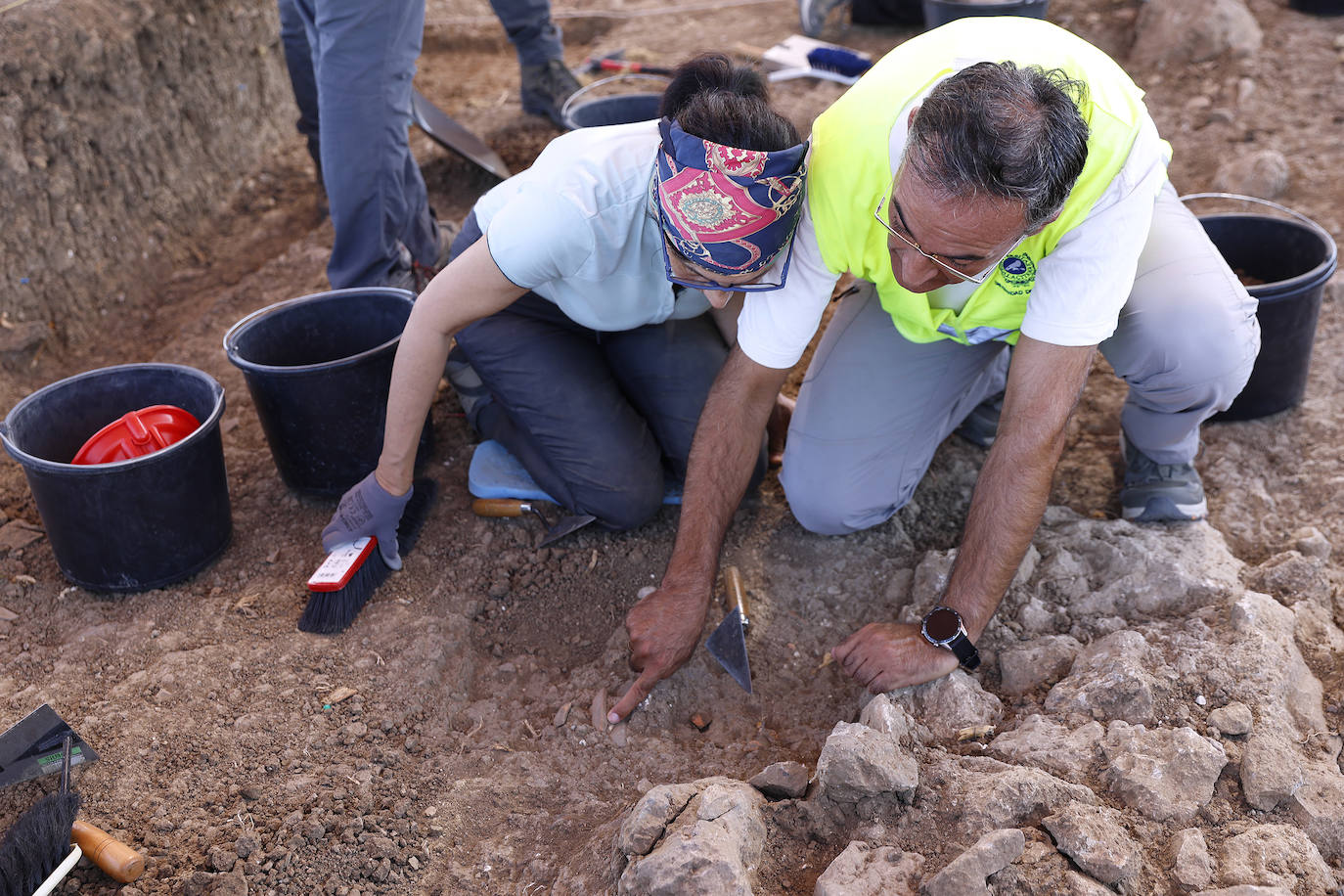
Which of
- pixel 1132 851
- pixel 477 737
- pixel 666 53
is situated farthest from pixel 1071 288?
pixel 666 53

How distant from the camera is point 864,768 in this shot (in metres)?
1.56

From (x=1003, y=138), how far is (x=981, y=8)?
2.81 meters

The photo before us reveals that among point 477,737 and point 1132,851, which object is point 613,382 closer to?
point 477,737

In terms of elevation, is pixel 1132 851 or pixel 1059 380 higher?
pixel 1059 380

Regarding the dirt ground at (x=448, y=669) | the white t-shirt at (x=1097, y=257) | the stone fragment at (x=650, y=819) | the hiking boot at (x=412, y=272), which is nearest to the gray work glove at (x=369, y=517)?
the dirt ground at (x=448, y=669)

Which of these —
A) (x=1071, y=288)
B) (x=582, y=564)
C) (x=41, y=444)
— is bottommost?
(x=582, y=564)

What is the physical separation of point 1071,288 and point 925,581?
2.25 ft

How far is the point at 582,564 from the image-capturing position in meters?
2.45

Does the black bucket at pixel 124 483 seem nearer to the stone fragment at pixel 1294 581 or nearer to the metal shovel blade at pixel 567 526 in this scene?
the metal shovel blade at pixel 567 526

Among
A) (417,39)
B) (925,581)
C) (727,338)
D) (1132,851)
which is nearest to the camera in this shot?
(1132,851)

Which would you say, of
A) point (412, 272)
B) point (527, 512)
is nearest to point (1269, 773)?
point (527, 512)

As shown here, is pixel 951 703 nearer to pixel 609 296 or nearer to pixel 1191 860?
pixel 1191 860

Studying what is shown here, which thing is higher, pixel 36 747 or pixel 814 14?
pixel 814 14

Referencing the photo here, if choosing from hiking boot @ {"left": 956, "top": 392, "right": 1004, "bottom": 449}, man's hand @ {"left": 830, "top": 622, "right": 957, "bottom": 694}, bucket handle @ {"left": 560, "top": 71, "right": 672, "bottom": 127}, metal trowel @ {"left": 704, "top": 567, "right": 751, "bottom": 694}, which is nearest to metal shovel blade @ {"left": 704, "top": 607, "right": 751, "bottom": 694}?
metal trowel @ {"left": 704, "top": 567, "right": 751, "bottom": 694}
